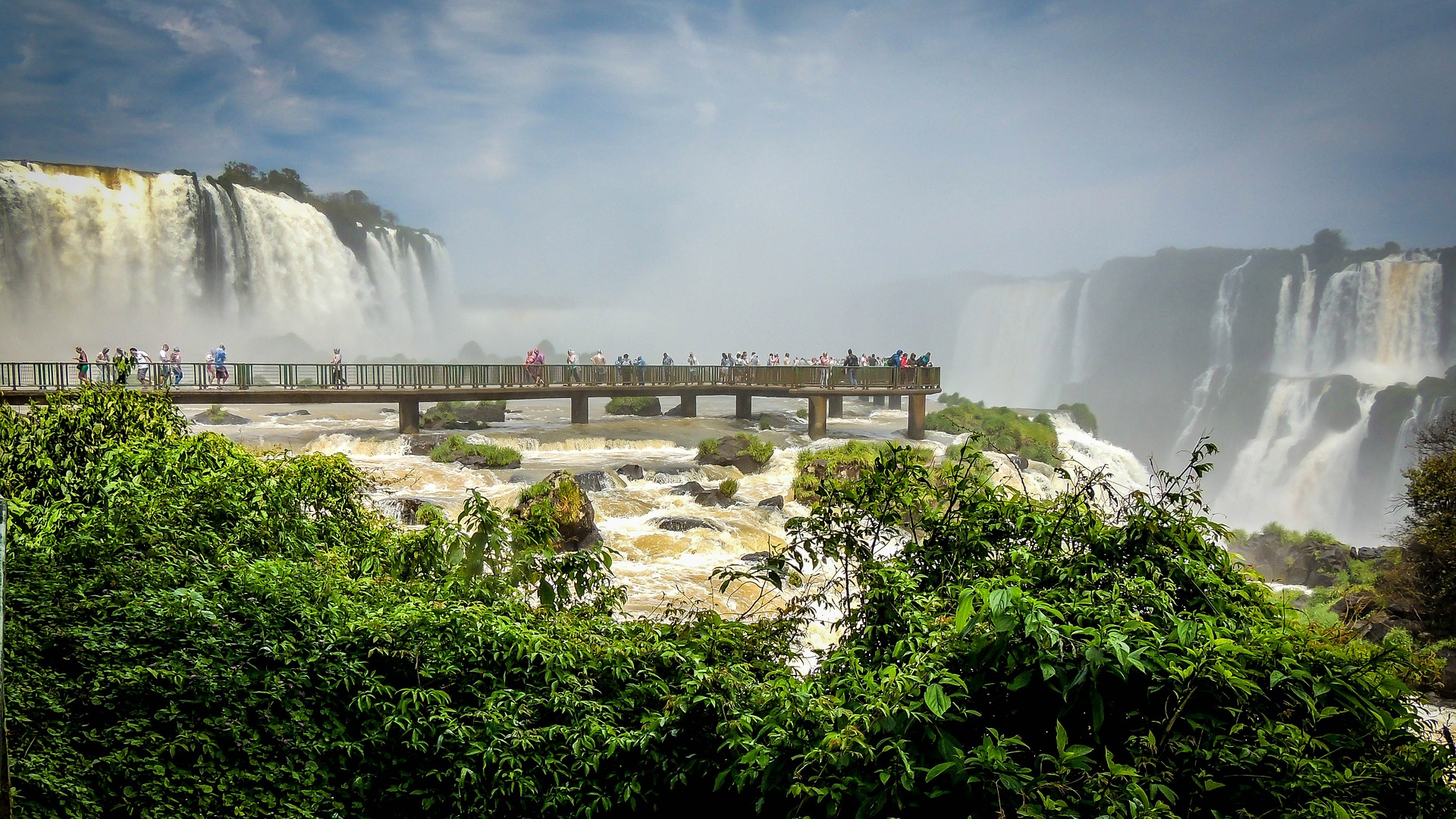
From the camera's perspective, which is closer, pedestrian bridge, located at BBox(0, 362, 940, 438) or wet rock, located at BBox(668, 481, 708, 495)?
wet rock, located at BBox(668, 481, 708, 495)

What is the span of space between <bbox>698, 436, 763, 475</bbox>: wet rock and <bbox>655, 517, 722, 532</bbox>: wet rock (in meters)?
6.16

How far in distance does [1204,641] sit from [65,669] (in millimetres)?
5109

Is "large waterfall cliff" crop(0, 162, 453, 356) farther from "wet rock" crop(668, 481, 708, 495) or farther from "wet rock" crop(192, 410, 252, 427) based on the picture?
"wet rock" crop(668, 481, 708, 495)

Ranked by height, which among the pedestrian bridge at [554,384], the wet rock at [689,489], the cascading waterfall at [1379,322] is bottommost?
the wet rock at [689,489]

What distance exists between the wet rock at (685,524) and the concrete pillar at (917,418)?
56.3 ft

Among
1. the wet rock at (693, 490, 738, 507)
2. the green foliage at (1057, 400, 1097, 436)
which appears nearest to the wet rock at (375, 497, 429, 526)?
the wet rock at (693, 490, 738, 507)

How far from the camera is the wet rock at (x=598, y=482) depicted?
18234 mm

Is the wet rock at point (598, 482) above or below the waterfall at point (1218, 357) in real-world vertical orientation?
below

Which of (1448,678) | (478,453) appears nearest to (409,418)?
(478,453)

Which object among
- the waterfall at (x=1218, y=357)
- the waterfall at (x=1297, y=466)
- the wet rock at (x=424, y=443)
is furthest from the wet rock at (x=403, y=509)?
the waterfall at (x=1218, y=357)

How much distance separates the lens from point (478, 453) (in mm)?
22344

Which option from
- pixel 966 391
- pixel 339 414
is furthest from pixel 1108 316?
pixel 339 414

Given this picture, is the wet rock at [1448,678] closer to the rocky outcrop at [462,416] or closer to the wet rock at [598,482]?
the wet rock at [598,482]

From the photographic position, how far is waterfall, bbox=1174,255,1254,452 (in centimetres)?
5394
